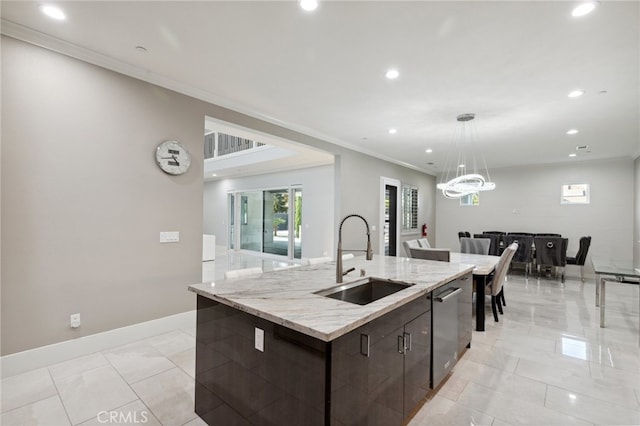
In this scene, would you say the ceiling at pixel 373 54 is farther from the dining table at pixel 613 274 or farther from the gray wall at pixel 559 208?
the gray wall at pixel 559 208

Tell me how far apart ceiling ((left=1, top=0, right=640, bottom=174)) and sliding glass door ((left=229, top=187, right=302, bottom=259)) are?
4.25 m

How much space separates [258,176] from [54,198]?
6951mm

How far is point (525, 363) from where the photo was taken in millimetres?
2709

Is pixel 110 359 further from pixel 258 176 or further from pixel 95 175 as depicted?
pixel 258 176

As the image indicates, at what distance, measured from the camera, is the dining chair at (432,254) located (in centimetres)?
355

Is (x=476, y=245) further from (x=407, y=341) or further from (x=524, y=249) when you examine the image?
(x=407, y=341)

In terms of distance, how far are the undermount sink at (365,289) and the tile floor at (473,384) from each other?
0.82 m

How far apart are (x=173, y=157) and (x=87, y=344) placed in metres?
2.03

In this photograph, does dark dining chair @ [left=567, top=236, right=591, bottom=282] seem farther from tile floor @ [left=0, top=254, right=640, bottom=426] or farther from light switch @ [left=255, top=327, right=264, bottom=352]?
light switch @ [left=255, top=327, right=264, bottom=352]

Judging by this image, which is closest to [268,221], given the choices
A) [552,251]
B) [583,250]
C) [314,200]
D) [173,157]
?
[314,200]

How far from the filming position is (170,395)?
2154 millimetres

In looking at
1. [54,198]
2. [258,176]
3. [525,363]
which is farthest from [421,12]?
[258,176]

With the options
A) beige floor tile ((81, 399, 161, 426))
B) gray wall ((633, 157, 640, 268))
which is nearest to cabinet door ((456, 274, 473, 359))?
beige floor tile ((81, 399, 161, 426))

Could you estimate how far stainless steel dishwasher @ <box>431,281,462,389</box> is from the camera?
211 cm
